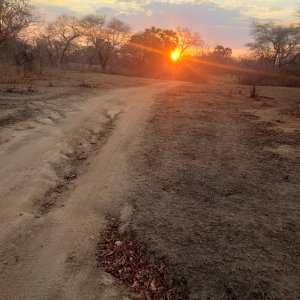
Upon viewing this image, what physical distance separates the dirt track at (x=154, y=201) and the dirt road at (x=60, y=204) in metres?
0.02

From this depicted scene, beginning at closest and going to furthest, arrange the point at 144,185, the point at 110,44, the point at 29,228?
the point at 29,228
the point at 144,185
the point at 110,44

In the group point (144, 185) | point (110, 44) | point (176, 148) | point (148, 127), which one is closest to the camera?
point (144, 185)

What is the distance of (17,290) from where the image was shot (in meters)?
3.81

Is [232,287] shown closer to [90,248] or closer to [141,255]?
[141,255]

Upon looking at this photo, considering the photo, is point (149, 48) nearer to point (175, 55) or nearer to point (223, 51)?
point (175, 55)

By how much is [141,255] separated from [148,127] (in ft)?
17.5

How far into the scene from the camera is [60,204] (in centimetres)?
548

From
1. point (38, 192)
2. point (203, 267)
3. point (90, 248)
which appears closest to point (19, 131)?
point (38, 192)

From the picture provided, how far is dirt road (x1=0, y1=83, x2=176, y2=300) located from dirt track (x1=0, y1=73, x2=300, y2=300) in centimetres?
2

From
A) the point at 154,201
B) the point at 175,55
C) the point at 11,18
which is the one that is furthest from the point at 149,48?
the point at 154,201

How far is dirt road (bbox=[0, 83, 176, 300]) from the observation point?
3.97 m

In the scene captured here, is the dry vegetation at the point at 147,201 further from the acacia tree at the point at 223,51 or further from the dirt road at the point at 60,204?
the acacia tree at the point at 223,51

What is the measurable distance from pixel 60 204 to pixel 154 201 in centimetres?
133

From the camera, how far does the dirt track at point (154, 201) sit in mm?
3994
